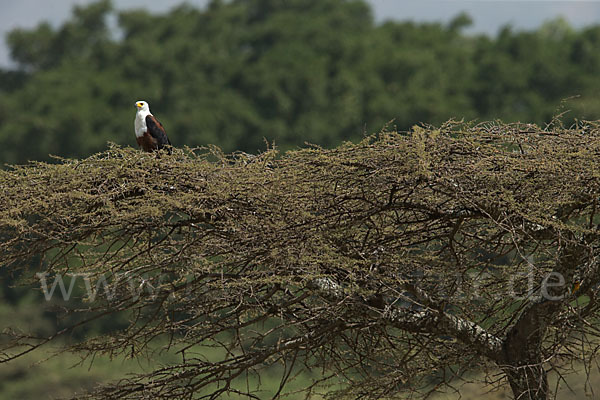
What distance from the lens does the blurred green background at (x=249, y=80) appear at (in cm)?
2975

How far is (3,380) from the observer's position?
25625mm

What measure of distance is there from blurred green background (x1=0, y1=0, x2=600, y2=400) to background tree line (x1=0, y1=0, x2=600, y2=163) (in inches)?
2.1

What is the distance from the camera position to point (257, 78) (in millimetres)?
32094

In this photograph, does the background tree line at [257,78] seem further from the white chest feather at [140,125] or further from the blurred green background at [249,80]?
the white chest feather at [140,125]

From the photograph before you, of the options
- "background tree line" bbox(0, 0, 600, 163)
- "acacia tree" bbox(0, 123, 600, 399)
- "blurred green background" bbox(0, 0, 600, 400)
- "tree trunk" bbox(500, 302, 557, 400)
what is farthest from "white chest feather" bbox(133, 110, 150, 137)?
"background tree line" bbox(0, 0, 600, 163)

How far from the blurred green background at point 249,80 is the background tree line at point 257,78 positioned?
0.17 ft

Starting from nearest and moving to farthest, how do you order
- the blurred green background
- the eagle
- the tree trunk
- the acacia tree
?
the acacia tree, the tree trunk, the eagle, the blurred green background

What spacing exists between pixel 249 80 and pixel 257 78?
0.43m

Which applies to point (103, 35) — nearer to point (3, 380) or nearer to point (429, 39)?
point (429, 39)

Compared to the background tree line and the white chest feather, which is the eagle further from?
the background tree line

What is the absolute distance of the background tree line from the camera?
30.1m

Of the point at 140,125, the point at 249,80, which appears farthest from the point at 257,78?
the point at 140,125

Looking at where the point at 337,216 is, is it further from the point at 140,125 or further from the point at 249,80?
the point at 249,80

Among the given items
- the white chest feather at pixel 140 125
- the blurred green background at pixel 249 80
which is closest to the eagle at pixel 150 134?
the white chest feather at pixel 140 125
